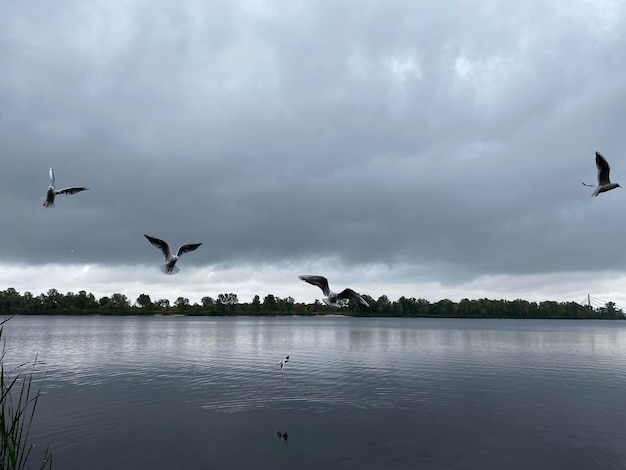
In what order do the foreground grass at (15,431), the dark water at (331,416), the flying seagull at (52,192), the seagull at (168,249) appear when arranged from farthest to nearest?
the dark water at (331,416) < the seagull at (168,249) < the flying seagull at (52,192) < the foreground grass at (15,431)

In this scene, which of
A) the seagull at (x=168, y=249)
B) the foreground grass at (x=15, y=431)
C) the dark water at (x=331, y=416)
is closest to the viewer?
the foreground grass at (x=15, y=431)

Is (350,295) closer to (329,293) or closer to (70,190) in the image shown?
(329,293)

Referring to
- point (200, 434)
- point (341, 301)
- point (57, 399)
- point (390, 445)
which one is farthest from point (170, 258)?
point (57, 399)

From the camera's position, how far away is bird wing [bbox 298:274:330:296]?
1944cm

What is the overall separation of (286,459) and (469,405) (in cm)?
1783

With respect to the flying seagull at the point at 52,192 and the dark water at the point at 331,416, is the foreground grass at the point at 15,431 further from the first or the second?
the flying seagull at the point at 52,192

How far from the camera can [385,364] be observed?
5988 cm

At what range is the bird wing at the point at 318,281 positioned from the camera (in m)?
19.4

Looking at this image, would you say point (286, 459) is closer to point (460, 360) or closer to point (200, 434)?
point (200, 434)

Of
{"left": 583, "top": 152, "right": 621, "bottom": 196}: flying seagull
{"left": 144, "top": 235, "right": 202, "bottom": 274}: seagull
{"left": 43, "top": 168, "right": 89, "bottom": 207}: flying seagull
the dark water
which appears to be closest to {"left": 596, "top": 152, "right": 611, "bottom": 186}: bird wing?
{"left": 583, "top": 152, "right": 621, "bottom": 196}: flying seagull

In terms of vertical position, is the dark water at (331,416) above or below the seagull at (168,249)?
below

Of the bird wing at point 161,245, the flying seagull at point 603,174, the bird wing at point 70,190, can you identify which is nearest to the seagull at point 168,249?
the bird wing at point 161,245

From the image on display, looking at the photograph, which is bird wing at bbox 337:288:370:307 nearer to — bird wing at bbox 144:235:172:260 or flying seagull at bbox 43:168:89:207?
bird wing at bbox 144:235:172:260

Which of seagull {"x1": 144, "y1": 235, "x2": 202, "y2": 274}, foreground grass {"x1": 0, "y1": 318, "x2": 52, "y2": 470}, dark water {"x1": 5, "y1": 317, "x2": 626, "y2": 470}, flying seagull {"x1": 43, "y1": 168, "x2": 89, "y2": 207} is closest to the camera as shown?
foreground grass {"x1": 0, "y1": 318, "x2": 52, "y2": 470}
